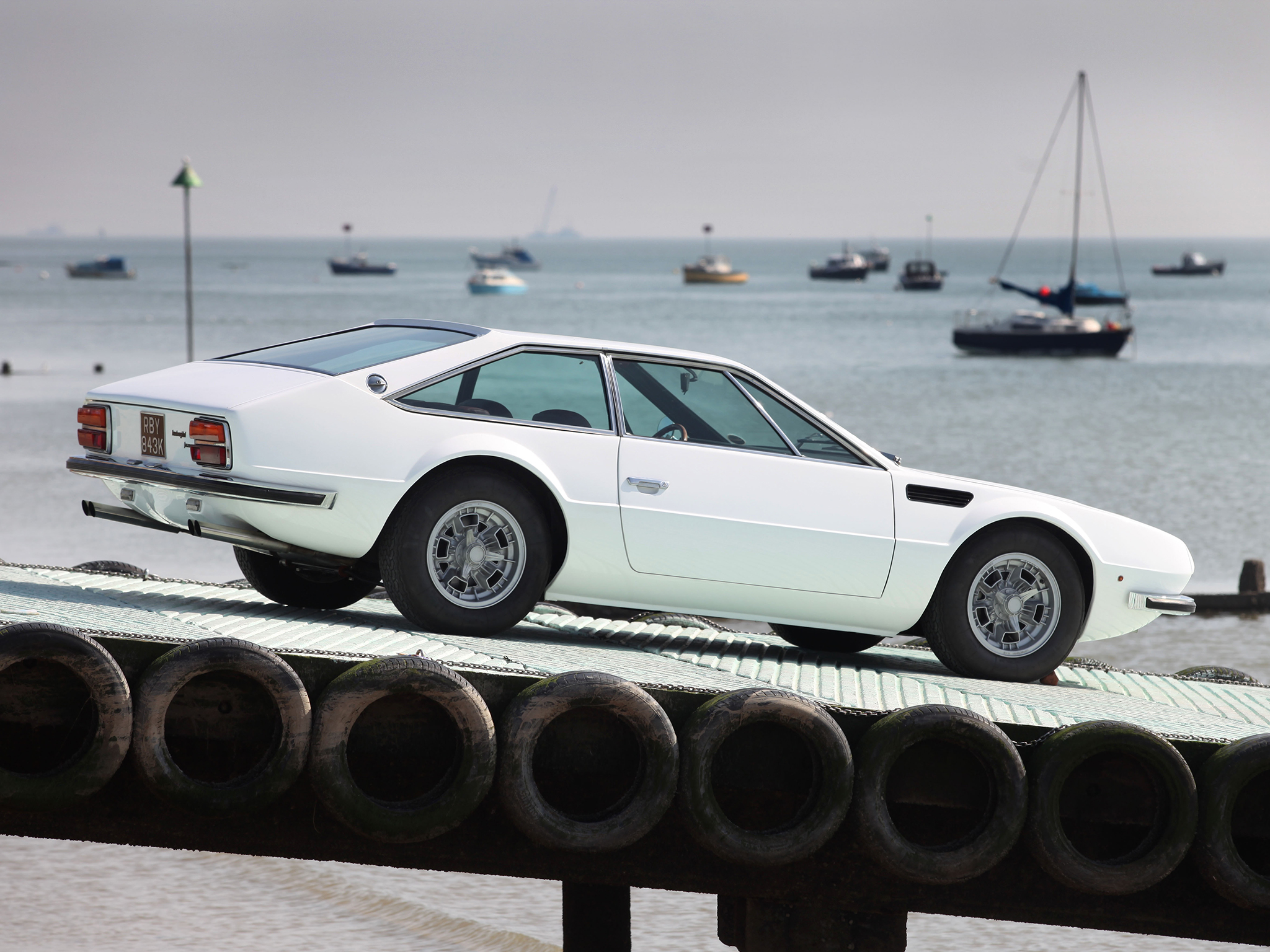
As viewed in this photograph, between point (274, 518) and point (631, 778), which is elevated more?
point (274, 518)

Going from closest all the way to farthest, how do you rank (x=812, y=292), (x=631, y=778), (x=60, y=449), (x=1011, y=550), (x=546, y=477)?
(x=631, y=778)
(x=546, y=477)
(x=1011, y=550)
(x=60, y=449)
(x=812, y=292)

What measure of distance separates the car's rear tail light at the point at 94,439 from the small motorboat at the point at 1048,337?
67.2 meters

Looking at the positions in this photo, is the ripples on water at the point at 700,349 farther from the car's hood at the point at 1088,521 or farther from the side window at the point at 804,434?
the side window at the point at 804,434

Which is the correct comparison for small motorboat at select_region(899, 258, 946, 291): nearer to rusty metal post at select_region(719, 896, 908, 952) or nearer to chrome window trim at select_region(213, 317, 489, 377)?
chrome window trim at select_region(213, 317, 489, 377)

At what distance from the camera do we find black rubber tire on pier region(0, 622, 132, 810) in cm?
516

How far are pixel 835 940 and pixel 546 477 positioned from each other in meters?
2.18

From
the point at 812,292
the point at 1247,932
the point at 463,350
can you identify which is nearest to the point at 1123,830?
the point at 1247,932

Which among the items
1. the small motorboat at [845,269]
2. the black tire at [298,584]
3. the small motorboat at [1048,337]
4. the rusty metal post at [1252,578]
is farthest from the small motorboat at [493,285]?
the black tire at [298,584]

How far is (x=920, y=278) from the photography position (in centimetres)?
16212

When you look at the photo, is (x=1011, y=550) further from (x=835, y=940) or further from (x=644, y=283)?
(x=644, y=283)

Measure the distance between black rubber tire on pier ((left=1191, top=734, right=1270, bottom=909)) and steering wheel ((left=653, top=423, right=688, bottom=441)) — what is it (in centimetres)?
253

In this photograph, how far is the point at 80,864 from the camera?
10062mm

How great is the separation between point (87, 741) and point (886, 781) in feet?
9.48

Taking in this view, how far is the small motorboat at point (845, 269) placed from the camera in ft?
619
